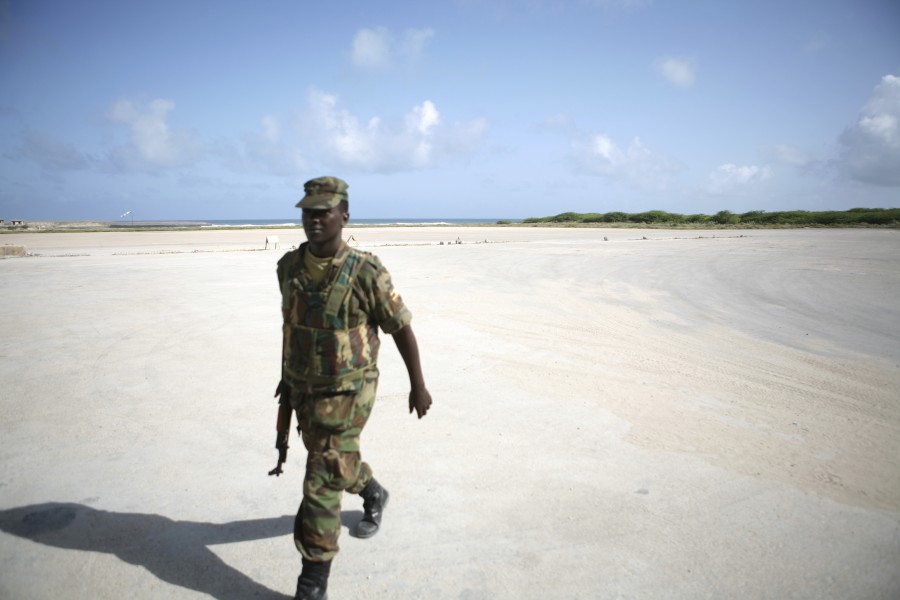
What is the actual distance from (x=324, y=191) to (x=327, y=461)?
125cm

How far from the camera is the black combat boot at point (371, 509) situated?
278cm

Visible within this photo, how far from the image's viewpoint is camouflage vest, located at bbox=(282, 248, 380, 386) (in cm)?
229

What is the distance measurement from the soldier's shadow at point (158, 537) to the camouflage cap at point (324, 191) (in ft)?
6.04

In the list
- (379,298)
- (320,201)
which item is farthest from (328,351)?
(320,201)

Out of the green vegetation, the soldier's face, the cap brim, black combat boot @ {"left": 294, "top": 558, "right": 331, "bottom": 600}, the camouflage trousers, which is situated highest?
the green vegetation

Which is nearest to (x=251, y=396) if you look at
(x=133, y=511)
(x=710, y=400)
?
(x=133, y=511)

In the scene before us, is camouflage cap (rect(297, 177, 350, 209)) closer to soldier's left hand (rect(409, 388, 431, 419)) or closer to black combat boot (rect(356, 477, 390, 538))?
soldier's left hand (rect(409, 388, 431, 419))

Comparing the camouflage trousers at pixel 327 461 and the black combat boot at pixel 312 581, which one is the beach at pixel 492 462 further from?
the camouflage trousers at pixel 327 461

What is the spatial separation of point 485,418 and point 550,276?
8.97 metres

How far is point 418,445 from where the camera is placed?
3756mm

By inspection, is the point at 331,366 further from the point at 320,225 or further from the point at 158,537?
the point at 158,537

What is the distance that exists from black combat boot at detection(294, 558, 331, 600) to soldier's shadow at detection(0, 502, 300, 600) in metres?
0.20

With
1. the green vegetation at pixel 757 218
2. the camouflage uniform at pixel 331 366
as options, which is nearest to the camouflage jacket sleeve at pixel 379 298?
the camouflage uniform at pixel 331 366

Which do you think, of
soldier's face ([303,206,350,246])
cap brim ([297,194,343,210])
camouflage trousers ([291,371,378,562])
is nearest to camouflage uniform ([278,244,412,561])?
camouflage trousers ([291,371,378,562])
